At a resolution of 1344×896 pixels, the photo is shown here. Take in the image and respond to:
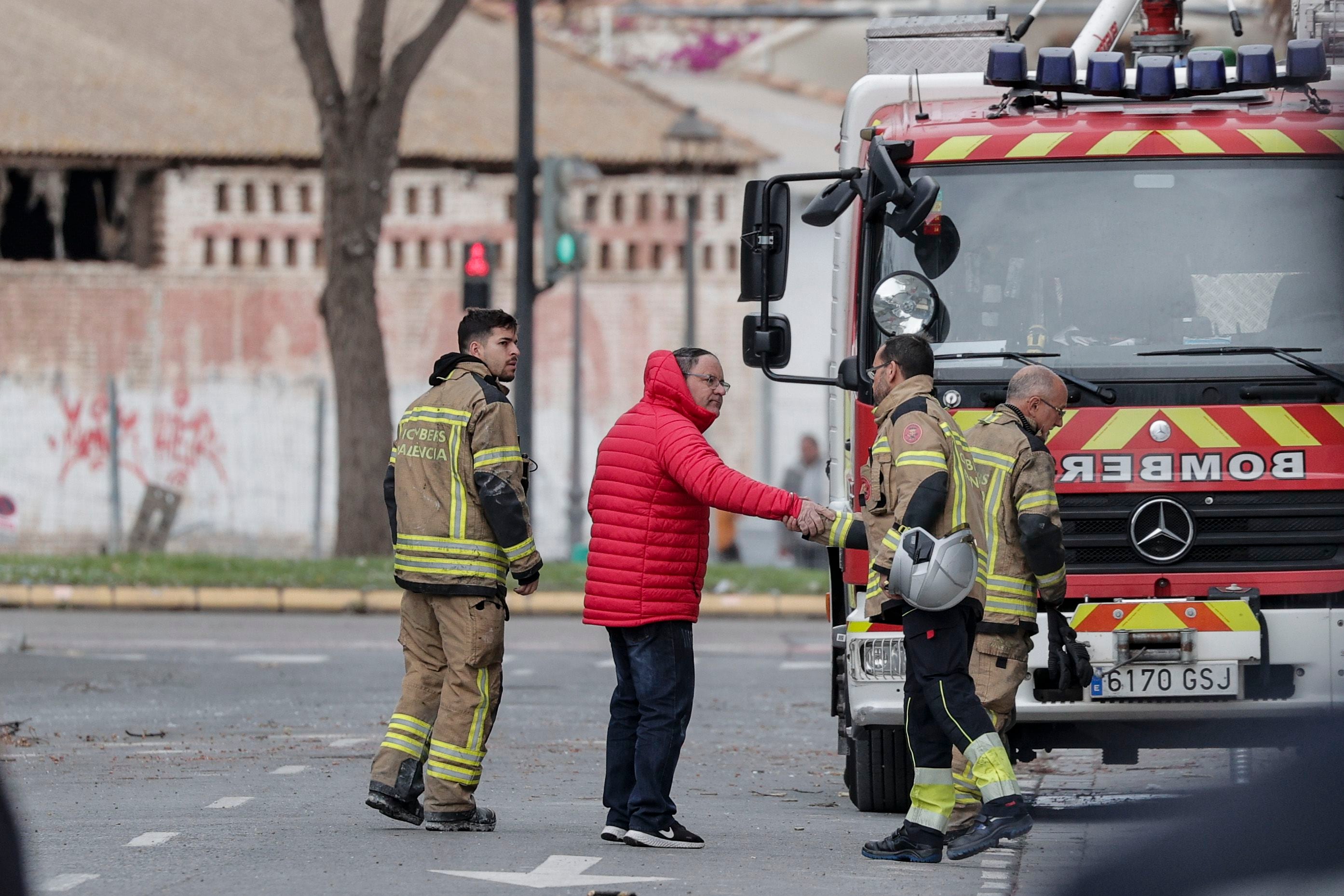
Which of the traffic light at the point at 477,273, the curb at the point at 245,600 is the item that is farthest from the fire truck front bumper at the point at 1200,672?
the curb at the point at 245,600

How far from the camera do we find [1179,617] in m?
8.00

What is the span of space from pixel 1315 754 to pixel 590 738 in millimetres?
7640

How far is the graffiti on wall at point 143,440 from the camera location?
28094 mm

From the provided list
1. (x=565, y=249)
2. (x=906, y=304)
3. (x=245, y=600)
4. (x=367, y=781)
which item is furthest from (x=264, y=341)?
(x=906, y=304)

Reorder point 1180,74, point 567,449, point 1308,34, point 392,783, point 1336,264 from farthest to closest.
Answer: point 567,449 → point 1308,34 → point 1180,74 → point 1336,264 → point 392,783

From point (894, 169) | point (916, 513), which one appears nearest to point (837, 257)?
point (894, 169)

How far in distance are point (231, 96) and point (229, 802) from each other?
938 inches

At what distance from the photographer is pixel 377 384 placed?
21531 millimetres

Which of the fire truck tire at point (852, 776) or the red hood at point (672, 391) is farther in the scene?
the fire truck tire at point (852, 776)

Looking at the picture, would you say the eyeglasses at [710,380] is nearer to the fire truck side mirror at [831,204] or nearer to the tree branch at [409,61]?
the fire truck side mirror at [831,204]

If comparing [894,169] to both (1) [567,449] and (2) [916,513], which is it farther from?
(1) [567,449]

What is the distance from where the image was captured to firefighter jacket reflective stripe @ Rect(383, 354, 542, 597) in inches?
304

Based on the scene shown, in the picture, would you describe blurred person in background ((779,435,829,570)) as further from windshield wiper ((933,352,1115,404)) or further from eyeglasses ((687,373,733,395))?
eyeglasses ((687,373,733,395))

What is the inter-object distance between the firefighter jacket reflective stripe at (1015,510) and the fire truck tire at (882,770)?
111cm
